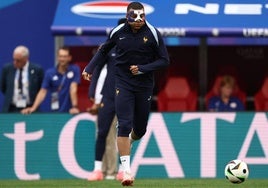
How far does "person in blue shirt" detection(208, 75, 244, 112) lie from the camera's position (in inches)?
747

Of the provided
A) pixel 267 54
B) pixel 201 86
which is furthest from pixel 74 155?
pixel 267 54

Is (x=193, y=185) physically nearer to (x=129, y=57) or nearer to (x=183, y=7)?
(x=129, y=57)

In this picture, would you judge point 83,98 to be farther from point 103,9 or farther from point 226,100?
point 226,100

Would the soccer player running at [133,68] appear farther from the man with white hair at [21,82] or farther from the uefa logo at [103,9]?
the uefa logo at [103,9]

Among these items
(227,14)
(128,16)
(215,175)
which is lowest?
(215,175)

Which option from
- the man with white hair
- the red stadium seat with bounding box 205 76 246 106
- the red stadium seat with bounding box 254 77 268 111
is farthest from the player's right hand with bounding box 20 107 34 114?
the red stadium seat with bounding box 254 77 268 111

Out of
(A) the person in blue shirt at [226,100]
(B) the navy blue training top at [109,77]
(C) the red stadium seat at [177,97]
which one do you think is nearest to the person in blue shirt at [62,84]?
(B) the navy blue training top at [109,77]

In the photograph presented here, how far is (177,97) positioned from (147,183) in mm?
4576

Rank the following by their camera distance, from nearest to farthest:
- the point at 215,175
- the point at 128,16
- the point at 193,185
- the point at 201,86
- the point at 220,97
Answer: the point at 128,16 → the point at 193,185 → the point at 215,175 → the point at 220,97 → the point at 201,86

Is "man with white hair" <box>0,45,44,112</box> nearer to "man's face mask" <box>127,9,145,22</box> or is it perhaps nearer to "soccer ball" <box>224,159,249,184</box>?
"man's face mask" <box>127,9,145,22</box>

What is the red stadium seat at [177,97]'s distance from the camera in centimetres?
2009

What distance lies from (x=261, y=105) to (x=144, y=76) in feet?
21.0

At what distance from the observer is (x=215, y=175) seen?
17.9 metres

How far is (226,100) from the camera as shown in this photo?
749 inches
